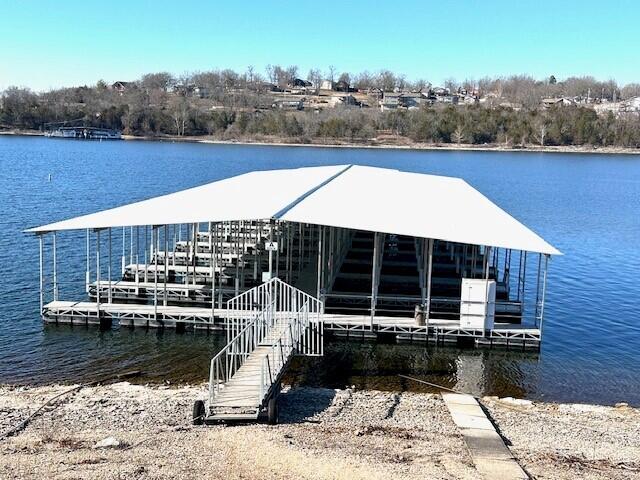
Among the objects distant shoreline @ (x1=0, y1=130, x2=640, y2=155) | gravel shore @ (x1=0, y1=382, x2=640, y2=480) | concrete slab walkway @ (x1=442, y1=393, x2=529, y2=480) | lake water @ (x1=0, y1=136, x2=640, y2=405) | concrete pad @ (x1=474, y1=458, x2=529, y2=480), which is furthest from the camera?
distant shoreline @ (x1=0, y1=130, x2=640, y2=155)

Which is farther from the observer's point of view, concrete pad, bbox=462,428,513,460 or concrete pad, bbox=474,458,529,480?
concrete pad, bbox=462,428,513,460

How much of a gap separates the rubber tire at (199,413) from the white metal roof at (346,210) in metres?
7.45

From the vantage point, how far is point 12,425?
14172 millimetres

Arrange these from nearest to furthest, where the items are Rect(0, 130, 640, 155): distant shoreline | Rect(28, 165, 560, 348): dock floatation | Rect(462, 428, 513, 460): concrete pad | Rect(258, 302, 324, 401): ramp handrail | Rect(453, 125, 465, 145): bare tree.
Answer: Rect(462, 428, 513, 460): concrete pad → Rect(258, 302, 324, 401): ramp handrail → Rect(28, 165, 560, 348): dock floatation → Rect(0, 130, 640, 155): distant shoreline → Rect(453, 125, 465, 145): bare tree

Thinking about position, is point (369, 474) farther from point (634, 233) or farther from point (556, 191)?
point (556, 191)

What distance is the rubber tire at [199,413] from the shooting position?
1409 cm

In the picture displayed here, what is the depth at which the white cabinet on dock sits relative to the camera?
2120 centimetres

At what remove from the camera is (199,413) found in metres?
14.2

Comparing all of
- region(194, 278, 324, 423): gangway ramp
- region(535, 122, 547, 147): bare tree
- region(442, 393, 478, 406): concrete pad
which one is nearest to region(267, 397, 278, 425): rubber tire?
region(194, 278, 324, 423): gangway ramp

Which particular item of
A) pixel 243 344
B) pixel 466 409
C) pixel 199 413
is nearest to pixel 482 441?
pixel 466 409

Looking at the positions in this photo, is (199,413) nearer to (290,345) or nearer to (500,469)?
(290,345)

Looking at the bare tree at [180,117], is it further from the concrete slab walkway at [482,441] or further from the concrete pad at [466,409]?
the concrete pad at [466,409]

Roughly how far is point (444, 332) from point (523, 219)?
1343 inches

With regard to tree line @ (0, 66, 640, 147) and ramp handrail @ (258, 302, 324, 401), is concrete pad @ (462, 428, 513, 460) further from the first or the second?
tree line @ (0, 66, 640, 147)
